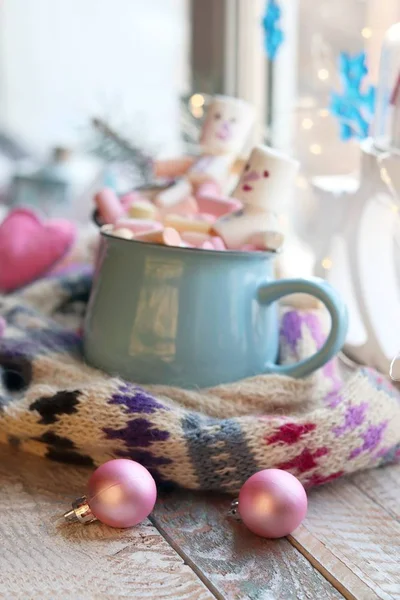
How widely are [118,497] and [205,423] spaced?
0.26 feet

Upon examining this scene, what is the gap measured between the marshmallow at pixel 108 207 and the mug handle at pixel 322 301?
0.53 ft

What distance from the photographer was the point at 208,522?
46cm

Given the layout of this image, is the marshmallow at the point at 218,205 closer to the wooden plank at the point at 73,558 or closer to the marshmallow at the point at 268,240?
the marshmallow at the point at 268,240

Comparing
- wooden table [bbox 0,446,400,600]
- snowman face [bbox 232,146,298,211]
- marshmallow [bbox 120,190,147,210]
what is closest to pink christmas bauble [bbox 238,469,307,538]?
wooden table [bbox 0,446,400,600]

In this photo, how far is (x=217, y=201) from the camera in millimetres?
624

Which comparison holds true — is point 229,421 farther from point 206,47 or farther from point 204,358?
point 206,47

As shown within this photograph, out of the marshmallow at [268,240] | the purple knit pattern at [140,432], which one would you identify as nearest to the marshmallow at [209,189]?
the marshmallow at [268,240]

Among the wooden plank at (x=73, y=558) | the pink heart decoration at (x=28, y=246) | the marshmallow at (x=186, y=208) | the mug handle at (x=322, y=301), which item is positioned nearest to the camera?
the wooden plank at (x=73, y=558)

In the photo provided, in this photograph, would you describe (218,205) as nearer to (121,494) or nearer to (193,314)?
(193,314)

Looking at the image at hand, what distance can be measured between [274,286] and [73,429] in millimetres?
168

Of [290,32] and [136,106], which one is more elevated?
[290,32]

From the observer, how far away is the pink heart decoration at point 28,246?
2.53ft

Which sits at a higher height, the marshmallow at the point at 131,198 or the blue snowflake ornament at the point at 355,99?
the blue snowflake ornament at the point at 355,99

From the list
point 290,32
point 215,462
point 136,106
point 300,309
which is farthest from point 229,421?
point 136,106
